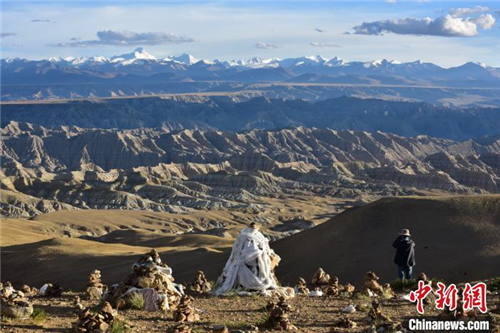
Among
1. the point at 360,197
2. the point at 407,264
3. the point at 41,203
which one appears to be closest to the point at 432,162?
the point at 360,197

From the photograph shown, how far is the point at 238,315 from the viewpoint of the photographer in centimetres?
1605

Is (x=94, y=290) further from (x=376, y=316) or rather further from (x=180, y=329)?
(x=376, y=316)

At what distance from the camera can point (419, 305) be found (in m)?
16.0

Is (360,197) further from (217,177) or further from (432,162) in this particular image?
(432,162)

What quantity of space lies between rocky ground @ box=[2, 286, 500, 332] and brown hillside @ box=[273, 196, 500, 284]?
13.3 m

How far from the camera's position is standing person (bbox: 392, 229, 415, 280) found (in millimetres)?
21625

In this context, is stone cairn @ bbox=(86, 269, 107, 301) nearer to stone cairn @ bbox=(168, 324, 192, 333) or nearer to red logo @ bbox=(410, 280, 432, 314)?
stone cairn @ bbox=(168, 324, 192, 333)

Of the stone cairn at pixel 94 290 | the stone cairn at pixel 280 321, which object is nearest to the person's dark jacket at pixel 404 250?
the stone cairn at pixel 94 290

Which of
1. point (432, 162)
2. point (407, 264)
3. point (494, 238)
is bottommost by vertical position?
point (432, 162)

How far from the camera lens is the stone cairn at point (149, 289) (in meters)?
16.1

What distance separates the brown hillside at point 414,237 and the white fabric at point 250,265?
1279 centimetres

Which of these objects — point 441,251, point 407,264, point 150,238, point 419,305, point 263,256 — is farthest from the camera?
point 150,238

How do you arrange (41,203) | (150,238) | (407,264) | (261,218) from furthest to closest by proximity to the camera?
1. (41,203)
2. (261,218)
3. (150,238)
4. (407,264)

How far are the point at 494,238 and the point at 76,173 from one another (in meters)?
134
